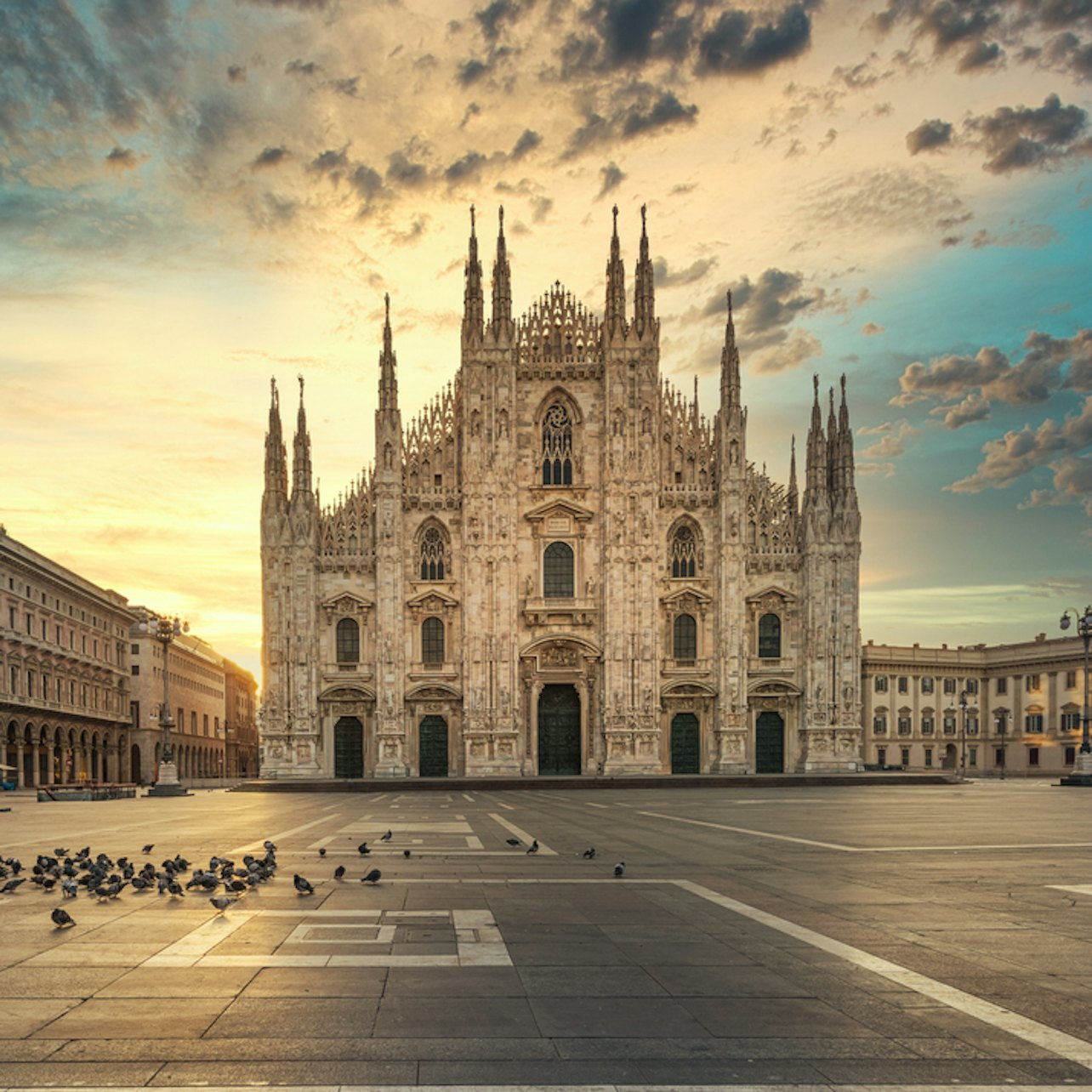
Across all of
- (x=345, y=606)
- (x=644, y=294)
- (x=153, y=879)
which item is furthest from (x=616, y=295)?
(x=153, y=879)

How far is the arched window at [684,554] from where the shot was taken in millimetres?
58906

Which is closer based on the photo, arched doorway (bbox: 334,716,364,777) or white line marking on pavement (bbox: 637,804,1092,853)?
white line marking on pavement (bbox: 637,804,1092,853)

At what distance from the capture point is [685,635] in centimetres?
5881

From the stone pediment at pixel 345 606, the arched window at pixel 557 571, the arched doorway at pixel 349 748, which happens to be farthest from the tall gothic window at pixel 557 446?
the arched doorway at pixel 349 748

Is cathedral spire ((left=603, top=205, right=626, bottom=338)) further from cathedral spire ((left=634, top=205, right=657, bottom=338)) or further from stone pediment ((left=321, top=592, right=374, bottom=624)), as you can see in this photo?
stone pediment ((left=321, top=592, right=374, bottom=624))

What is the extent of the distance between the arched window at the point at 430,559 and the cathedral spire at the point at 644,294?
1439cm

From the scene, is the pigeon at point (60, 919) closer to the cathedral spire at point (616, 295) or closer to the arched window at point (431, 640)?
the arched window at point (431, 640)

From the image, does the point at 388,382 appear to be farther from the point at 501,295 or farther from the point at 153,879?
the point at 153,879

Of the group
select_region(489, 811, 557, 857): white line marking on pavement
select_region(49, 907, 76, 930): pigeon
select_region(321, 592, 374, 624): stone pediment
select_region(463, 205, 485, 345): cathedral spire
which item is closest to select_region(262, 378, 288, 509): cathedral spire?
select_region(321, 592, 374, 624): stone pediment

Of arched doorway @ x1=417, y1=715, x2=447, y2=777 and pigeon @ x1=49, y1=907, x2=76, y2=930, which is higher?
pigeon @ x1=49, y1=907, x2=76, y2=930

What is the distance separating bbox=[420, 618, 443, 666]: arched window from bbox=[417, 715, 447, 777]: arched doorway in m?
2.90

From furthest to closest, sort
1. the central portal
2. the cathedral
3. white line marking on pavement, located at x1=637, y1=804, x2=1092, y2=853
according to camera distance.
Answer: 1. the central portal
2. the cathedral
3. white line marking on pavement, located at x1=637, y1=804, x2=1092, y2=853

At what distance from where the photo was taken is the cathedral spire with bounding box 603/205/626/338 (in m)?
58.8

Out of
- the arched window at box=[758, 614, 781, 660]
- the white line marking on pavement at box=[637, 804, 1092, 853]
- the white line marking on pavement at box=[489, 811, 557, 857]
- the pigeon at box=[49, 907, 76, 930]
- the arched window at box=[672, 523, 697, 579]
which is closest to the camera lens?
the pigeon at box=[49, 907, 76, 930]
